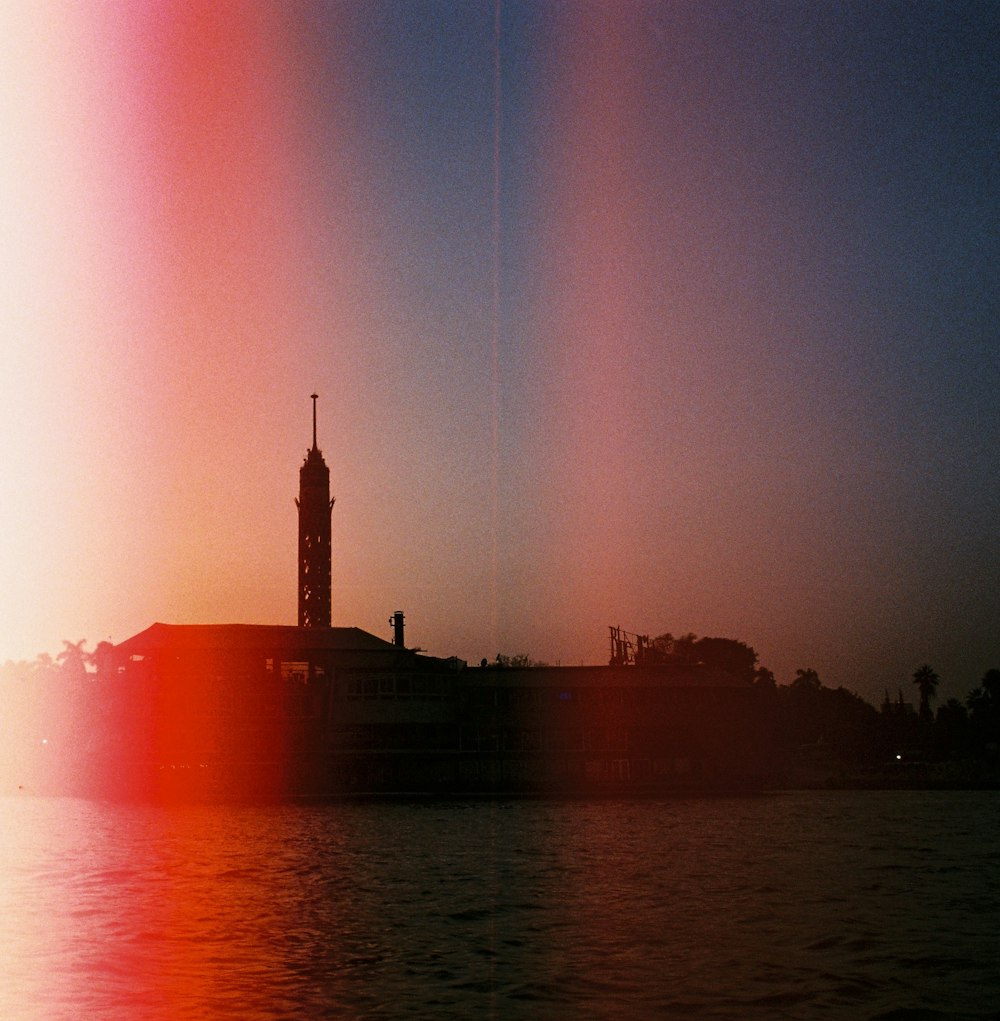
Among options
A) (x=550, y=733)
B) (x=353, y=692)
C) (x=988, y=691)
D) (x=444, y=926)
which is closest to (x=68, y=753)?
(x=353, y=692)

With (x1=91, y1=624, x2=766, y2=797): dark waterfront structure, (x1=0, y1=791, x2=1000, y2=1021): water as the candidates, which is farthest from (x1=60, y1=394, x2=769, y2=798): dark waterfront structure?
(x1=0, y1=791, x2=1000, y2=1021): water

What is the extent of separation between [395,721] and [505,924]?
79.8 metres

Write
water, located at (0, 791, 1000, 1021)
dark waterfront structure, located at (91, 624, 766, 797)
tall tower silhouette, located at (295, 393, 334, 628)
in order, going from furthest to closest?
tall tower silhouette, located at (295, 393, 334, 628) → dark waterfront structure, located at (91, 624, 766, 797) → water, located at (0, 791, 1000, 1021)

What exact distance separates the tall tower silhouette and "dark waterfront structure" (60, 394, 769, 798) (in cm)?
4320

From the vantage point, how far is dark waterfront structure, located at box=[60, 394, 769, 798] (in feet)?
372

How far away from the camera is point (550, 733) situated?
4486 inches

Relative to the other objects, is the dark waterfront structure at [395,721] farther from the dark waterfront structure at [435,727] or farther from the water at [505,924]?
the water at [505,924]

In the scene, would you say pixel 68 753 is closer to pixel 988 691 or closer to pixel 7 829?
pixel 7 829

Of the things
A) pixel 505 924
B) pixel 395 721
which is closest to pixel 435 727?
pixel 395 721

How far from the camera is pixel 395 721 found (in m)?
114

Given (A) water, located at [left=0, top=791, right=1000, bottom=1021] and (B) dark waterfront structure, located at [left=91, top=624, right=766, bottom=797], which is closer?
(A) water, located at [left=0, top=791, right=1000, bottom=1021]

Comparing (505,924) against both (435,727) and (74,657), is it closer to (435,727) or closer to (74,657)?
(435,727)

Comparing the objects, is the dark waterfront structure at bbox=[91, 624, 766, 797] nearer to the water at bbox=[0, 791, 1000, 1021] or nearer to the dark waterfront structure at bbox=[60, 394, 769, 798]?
the dark waterfront structure at bbox=[60, 394, 769, 798]

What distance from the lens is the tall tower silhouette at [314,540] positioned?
173 metres
